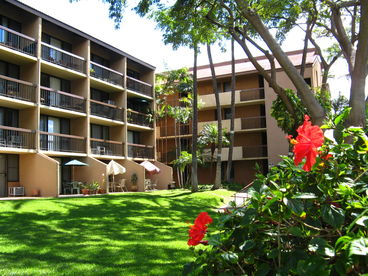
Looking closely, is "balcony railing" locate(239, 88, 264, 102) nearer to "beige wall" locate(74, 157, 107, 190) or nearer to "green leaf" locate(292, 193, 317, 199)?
"beige wall" locate(74, 157, 107, 190)

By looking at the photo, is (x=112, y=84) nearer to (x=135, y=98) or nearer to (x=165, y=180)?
(x=135, y=98)

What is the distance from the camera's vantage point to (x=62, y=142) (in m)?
22.5

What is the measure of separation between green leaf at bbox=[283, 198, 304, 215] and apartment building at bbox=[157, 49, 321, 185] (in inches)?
1176

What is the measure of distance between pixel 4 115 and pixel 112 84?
8128 mm

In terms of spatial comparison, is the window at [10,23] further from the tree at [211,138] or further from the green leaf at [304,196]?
the green leaf at [304,196]

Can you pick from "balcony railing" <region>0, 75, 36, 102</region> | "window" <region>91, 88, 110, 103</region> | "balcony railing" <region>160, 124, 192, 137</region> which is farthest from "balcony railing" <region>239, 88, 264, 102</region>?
"balcony railing" <region>0, 75, 36, 102</region>

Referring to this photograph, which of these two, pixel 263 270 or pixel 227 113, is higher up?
pixel 227 113

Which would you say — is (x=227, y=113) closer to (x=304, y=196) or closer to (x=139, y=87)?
(x=139, y=87)

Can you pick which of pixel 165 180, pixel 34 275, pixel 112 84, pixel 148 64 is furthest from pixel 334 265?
pixel 148 64

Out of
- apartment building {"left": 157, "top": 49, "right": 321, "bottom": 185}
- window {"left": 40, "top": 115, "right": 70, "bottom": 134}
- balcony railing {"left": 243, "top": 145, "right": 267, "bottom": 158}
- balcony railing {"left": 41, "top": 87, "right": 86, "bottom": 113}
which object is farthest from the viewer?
balcony railing {"left": 243, "top": 145, "right": 267, "bottom": 158}

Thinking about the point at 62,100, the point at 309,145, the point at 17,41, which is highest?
the point at 17,41

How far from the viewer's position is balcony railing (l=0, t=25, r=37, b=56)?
63.6ft

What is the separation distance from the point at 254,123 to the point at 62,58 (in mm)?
17132

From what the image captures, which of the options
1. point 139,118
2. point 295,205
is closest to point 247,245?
point 295,205
